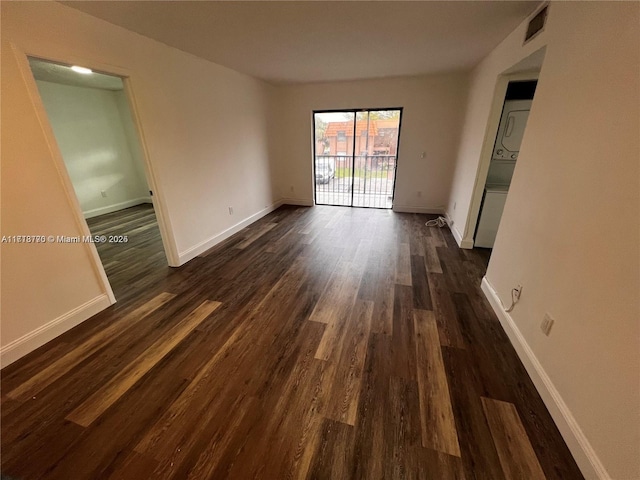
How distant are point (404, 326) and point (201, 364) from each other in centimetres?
156

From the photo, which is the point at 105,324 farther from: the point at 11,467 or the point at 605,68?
the point at 605,68

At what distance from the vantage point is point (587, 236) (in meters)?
1.25

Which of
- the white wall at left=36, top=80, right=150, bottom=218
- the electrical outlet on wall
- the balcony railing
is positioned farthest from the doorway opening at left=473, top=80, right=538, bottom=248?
the white wall at left=36, top=80, right=150, bottom=218

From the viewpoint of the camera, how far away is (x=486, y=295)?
2.43 metres

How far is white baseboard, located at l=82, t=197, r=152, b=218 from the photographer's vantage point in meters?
5.00

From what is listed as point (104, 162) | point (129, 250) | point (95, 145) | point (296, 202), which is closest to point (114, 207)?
point (104, 162)

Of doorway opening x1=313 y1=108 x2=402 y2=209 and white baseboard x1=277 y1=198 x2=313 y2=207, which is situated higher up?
doorway opening x1=313 y1=108 x2=402 y2=209

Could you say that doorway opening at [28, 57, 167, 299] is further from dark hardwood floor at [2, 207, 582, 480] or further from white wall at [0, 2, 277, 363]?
dark hardwood floor at [2, 207, 582, 480]

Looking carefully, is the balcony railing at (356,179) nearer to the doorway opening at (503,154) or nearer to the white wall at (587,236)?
the doorway opening at (503,154)

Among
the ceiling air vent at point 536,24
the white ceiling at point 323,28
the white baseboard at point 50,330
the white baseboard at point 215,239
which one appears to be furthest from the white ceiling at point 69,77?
the ceiling air vent at point 536,24

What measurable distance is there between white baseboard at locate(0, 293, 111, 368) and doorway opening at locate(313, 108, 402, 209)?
13.8 feet

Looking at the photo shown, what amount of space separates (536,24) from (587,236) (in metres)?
1.77

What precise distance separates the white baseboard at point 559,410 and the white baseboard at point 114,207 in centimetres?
683

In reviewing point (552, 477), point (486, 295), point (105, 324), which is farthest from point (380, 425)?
point (105, 324)
